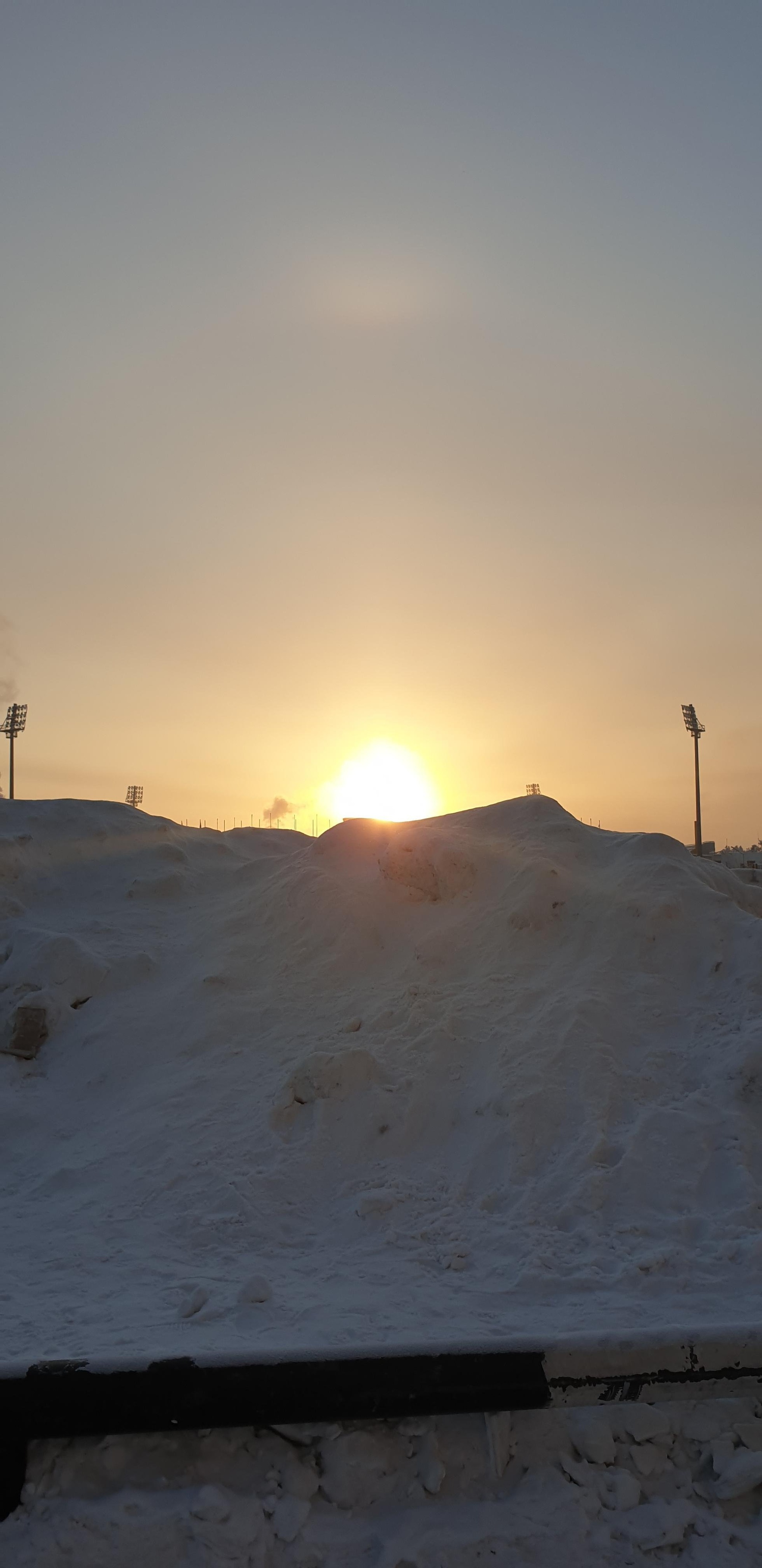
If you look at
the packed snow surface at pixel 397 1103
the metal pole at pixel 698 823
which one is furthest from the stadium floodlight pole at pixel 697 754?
the packed snow surface at pixel 397 1103

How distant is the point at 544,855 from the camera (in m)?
11.1

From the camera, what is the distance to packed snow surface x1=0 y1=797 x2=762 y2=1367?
18.6 feet

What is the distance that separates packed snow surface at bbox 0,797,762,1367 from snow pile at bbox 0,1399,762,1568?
1.38 ft


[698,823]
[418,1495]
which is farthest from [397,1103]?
[698,823]

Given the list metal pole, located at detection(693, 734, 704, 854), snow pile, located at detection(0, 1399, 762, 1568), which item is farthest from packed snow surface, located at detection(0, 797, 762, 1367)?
metal pole, located at detection(693, 734, 704, 854)

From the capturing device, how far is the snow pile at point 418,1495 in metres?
3.92

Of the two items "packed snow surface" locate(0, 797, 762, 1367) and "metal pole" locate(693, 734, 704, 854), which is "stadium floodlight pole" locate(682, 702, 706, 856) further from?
"packed snow surface" locate(0, 797, 762, 1367)

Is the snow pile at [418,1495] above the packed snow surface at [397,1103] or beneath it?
beneath

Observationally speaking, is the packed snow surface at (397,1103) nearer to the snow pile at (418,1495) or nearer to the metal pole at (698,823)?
the snow pile at (418,1495)

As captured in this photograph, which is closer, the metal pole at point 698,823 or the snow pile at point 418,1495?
the snow pile at point 418,1495

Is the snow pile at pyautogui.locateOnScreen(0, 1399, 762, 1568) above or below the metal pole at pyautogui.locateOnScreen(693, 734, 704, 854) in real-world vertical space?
below

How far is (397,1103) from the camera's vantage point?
805 centimetres

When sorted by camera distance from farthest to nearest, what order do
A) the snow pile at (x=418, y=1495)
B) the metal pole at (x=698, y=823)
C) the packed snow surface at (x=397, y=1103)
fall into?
the metal pole at (x=698, y=823) → the packed snow surface at (x=397, y=1103) → the snow pile at (x=418, y=1495)

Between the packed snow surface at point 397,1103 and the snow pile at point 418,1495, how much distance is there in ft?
1.38
